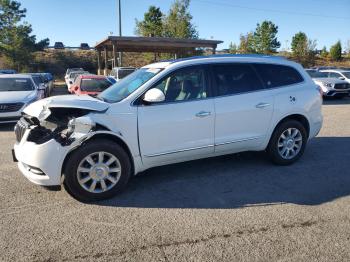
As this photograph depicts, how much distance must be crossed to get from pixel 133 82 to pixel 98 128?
1053mm

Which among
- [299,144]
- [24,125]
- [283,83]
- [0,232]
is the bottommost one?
[0,232]

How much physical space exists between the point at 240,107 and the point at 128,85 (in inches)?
66.5

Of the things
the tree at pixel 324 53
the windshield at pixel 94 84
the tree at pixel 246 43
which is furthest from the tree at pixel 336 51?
the windshield at pixel 94 84

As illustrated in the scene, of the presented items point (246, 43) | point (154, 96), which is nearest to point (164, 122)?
point (154, 96)

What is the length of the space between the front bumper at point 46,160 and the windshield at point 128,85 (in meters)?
1.00

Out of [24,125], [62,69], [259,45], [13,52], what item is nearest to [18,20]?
[13,52]

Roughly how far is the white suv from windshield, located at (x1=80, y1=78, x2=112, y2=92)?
25.2 ft

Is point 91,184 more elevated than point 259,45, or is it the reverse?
point 259,45

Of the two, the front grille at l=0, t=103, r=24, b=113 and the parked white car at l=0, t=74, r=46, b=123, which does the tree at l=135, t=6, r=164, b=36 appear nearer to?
the parked white car at l=0, t=74, r=46, b=123

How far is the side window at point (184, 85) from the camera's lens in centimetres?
471

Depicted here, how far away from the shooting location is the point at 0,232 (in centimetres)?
357

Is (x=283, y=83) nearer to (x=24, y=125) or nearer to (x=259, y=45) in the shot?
(x=24, y=125)

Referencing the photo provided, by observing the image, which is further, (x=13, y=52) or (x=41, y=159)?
(x=13, y=52)

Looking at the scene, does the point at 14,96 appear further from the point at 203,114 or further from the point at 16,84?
the point at 203,114
